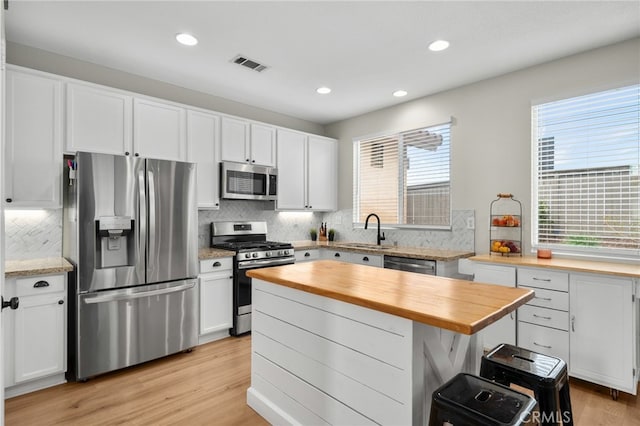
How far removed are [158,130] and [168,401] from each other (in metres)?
2.41

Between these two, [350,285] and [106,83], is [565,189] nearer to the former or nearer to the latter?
[350,285]

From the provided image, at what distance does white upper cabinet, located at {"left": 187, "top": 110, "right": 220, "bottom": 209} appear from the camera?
3.74 meters

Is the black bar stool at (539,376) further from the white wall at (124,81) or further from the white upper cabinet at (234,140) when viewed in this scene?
the white wall at (124,81)

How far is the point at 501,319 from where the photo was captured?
3.04 meters

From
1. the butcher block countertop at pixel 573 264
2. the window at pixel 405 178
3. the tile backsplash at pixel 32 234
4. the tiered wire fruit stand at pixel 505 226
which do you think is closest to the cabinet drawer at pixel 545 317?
the butcher block countertop at pixel 573 264

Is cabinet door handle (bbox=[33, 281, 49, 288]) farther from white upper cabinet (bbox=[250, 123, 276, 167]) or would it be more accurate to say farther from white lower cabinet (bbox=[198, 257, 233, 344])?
white upper cabinet (bbox=[250, 123, 276, 167])

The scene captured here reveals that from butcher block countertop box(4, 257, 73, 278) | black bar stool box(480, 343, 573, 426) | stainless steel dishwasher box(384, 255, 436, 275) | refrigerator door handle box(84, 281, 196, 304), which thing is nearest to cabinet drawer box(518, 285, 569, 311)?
stainless steel dishwasher box(384, 255, 436, 275)

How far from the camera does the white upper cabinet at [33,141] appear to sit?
2.72 m

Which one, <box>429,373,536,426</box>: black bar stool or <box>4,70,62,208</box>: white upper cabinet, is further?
<box>4,70,62,208</box>: white upper cabinet

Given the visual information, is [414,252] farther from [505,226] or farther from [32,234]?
[32,234]

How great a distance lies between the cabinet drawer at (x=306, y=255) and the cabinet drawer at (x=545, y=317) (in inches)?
95.8

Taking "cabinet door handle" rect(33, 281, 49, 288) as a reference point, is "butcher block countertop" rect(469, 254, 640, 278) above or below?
above

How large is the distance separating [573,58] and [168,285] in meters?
4.15

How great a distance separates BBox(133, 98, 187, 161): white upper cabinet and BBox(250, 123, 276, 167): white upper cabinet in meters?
0.85
